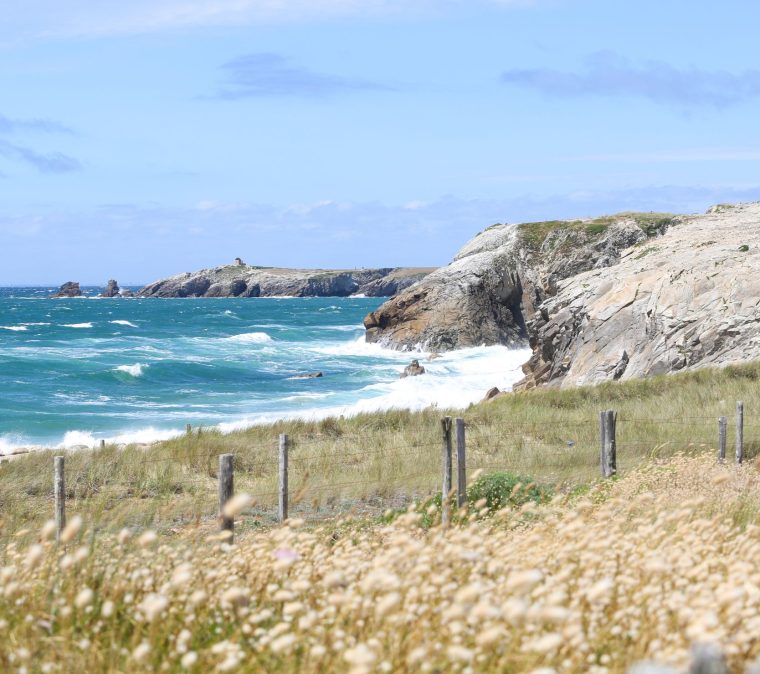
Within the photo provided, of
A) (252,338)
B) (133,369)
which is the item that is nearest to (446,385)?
(133,369)

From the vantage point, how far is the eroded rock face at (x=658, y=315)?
3112 centimetres

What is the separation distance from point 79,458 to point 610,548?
1323cm

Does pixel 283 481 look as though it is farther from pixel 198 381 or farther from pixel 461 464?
pixel 198 381

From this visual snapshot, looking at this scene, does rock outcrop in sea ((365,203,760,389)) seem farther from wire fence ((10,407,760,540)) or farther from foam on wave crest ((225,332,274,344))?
foam on wave crest ((225,332,274,344))

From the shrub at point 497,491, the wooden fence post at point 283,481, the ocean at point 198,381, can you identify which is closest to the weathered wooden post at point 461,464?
the shrub at point 497,491

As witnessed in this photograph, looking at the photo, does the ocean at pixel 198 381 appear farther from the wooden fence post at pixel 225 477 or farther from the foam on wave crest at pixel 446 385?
the wooden fence post at pixel 225 477

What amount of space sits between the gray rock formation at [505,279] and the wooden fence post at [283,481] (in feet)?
144

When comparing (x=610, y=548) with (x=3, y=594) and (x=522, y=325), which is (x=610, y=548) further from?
(x=522, y=325)

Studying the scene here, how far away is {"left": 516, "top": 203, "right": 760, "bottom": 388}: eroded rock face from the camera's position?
31.1 m

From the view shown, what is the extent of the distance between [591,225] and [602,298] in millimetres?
23633

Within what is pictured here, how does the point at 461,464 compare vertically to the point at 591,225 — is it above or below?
below

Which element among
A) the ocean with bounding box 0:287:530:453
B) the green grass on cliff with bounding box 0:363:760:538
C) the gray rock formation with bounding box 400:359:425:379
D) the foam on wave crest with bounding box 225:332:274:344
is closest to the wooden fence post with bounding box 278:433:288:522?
the green grass on cliff with bounding box 0:363:760:538

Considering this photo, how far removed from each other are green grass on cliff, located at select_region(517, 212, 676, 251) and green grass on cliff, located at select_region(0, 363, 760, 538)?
3519 cm

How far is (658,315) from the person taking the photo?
33.1 meters
